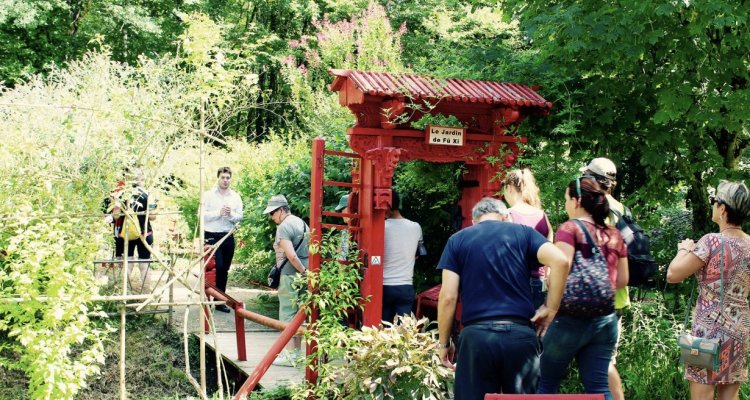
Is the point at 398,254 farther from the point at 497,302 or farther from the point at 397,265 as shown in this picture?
the point at 497,302

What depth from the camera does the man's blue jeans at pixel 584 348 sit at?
173 inches

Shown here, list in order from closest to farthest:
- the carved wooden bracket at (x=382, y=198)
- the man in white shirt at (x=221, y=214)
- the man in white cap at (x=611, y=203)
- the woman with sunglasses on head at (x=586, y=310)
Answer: the woman with sunglasses on head at (x=586, y=310) → the man in white cap at (x=611, y=203) → the carved wooden bracket at (x=382, y=198) → the man in white shirt at (x=221, y=214)

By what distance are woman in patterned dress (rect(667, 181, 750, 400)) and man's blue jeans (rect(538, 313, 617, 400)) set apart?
667mm

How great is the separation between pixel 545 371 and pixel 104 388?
458 cm

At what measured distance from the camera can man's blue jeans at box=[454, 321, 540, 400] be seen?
405 cm

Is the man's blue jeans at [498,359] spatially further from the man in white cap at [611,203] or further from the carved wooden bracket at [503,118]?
the carved wooden bracket at [503,118]

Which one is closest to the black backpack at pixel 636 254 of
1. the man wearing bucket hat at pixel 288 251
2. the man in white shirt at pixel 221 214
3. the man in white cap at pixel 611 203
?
the man in white cap at pixel 611 203

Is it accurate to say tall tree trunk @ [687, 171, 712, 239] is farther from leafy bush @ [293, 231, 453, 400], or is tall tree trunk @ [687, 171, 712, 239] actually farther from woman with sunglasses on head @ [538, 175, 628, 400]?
woman with sunglasses on head @ [538, 175, 628, 400]

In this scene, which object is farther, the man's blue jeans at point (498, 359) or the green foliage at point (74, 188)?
the green foliage at point (74, 188)

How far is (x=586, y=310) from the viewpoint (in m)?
4.34

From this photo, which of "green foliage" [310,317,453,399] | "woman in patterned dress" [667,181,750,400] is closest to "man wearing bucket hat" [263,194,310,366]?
"green foliage" [310,317,453,399]

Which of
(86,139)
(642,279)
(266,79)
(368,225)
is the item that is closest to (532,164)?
(368,225)

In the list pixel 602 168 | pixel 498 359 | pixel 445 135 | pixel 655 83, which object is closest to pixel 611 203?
pixel 602 168

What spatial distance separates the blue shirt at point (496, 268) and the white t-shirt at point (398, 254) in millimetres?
2460
